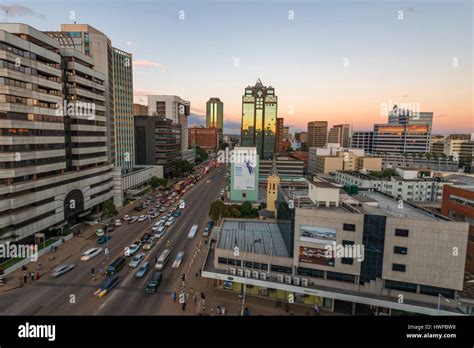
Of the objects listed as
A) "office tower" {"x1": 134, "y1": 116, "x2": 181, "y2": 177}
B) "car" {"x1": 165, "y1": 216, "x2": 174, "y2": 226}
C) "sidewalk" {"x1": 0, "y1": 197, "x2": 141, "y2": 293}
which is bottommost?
"sidewalk" {"x1": 0, "y1": 197, "x2": 141, "y2": 293}

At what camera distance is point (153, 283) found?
2262 cm

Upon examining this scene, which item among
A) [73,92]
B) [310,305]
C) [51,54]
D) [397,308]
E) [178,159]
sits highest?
[51,54]

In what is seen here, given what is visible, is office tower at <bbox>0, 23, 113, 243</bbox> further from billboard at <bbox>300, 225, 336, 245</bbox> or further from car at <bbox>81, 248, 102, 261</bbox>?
billboard at <bbox>300, 225, 336, 245</bbox>

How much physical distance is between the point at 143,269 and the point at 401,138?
416 ft

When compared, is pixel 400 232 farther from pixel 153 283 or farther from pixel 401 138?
pixel 401 138

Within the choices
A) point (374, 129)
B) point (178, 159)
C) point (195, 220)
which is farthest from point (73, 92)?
point (374, 129)

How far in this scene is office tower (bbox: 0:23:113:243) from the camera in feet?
85.8

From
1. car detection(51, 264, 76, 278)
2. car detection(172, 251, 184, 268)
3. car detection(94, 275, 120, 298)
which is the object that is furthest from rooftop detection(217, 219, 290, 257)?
car detection(51, 264, 76, 278)

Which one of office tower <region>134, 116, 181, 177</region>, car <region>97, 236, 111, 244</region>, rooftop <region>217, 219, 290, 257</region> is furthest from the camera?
office tower <region>134, 116, 181, 177</region>

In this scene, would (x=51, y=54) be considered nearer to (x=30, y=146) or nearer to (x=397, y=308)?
(x=30, y=146)

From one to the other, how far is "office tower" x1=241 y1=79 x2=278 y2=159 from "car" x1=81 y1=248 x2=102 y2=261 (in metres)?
76.8
